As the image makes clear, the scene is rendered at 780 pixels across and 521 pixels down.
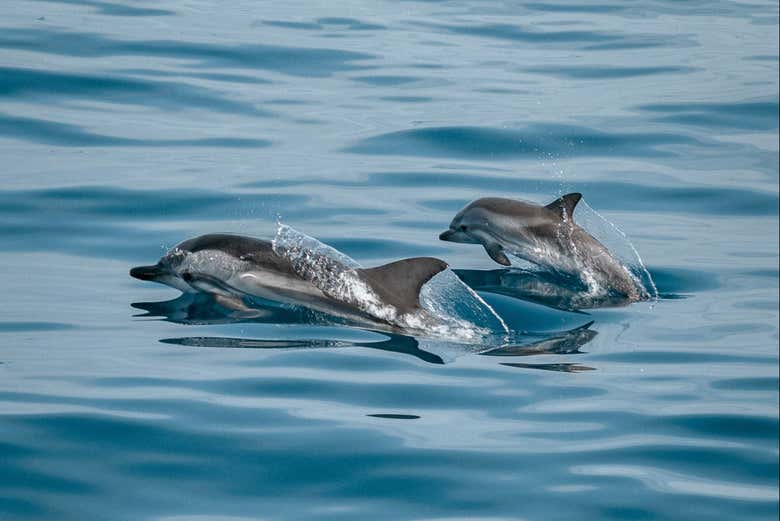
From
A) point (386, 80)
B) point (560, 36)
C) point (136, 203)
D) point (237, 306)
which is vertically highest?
point (560, 36)

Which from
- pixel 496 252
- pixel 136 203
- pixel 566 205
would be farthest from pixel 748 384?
pixel 136 203

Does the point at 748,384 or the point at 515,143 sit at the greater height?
the point at 515,143

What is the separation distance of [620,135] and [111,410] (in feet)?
33.0

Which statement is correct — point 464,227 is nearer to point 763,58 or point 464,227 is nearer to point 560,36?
point 763,58

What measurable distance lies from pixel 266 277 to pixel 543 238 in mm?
2695

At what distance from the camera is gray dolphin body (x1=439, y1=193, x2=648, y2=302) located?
1109 centimetres

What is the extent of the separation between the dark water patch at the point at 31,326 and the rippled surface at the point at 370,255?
0.06 feet

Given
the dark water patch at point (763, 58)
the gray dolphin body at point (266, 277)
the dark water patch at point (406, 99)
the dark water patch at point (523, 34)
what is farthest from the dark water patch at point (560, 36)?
the gray dolphin body at point (266, 277)

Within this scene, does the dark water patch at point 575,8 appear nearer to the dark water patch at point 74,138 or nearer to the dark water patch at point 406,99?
the dark water patch at point 406,99

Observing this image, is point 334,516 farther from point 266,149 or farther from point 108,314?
point 266,149

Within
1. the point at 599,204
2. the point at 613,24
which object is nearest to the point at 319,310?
the point at 599,204

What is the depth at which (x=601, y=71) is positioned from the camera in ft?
67.5

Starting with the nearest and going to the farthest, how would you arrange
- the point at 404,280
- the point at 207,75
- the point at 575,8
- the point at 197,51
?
1. the point at 404,280
2. the point at 207,75
3. the point at 197,51
4. the point at 575,8

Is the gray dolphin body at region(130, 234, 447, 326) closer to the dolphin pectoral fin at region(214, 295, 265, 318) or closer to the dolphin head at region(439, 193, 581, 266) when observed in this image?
the dolphin pectoral fin at region(214, 295, 265, 318)
